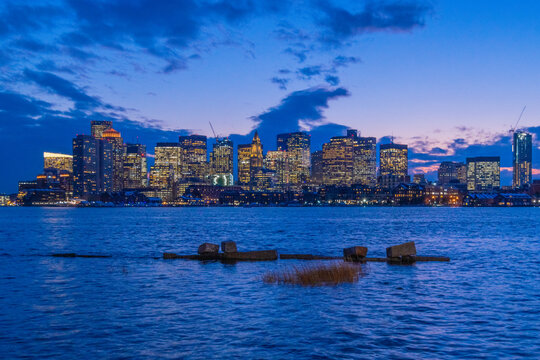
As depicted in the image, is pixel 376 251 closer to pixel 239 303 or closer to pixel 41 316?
pixel 239 303

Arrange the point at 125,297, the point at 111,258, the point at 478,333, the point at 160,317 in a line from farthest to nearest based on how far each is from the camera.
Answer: the point at 111,258
the point at 125,297
the point at 160,317
the point at 478,333

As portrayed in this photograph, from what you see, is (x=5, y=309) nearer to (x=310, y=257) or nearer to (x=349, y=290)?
(x=349, y=290)

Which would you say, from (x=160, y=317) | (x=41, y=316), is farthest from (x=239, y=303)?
(x=41, y=316)

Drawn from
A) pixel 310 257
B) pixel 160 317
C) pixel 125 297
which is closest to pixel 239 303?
pixel 160 317

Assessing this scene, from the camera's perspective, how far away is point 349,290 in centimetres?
3083

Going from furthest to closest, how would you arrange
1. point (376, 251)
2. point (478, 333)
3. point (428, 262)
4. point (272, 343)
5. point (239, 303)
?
point (376, 251) < point (428, 262) < point (239, 303) < point (478, 333) < point (272, 343)

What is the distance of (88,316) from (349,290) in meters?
14.7

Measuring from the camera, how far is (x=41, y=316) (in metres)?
24.1

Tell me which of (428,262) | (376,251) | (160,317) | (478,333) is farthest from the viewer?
(376,251)

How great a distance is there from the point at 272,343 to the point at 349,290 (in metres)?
12.1

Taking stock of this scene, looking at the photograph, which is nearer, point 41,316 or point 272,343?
point 272,343

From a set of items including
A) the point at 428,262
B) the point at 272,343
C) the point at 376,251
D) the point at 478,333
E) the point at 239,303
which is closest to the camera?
the point at 272,343

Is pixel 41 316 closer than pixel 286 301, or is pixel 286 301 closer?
pixel 41 316

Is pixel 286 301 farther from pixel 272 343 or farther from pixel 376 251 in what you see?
pixel 376 251
